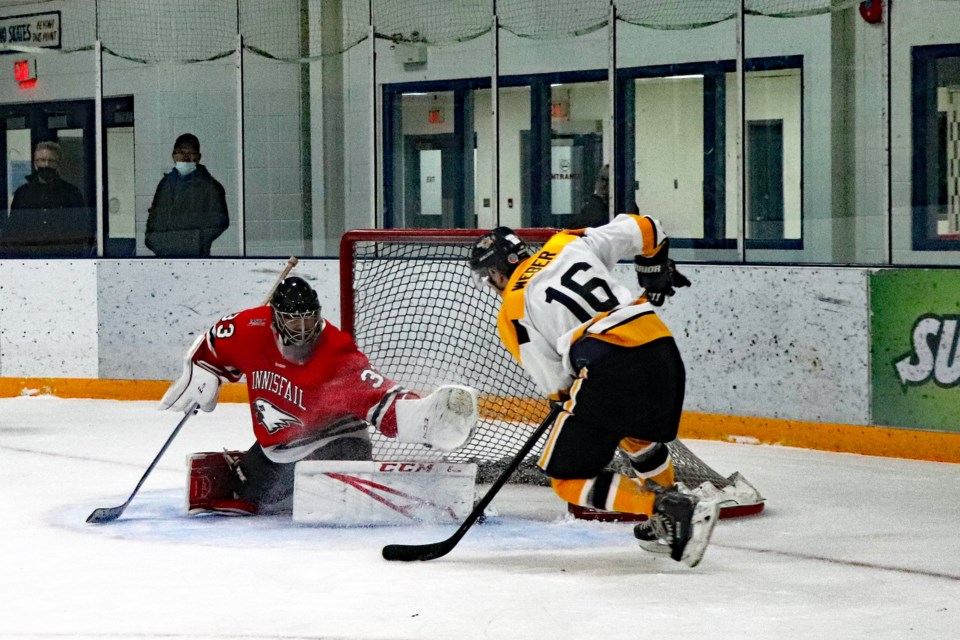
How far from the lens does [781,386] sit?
5992 millimetres

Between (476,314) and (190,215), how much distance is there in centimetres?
274

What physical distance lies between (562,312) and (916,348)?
241 cm

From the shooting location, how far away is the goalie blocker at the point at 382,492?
14.1 ft

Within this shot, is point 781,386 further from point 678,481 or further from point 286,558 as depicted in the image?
point 286,558

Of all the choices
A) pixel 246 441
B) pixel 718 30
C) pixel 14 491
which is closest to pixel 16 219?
pixel 246 441

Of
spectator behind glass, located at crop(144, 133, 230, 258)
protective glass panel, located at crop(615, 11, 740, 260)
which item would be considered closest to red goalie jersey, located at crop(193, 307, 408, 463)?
protective glass panel, located at crop(615, 11, 740, 260)

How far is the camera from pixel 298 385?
4.39 metres

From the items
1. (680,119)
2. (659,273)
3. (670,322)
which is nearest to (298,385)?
(659,273)

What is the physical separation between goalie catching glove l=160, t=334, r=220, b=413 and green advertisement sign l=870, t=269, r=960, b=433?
2.65 meters

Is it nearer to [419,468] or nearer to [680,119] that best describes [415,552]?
[419,468]

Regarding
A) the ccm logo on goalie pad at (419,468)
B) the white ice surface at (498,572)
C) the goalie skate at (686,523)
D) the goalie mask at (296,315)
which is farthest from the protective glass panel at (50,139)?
the goalie skate at (686,523)

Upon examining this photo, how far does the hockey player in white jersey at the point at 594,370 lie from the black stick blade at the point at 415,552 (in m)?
0.35

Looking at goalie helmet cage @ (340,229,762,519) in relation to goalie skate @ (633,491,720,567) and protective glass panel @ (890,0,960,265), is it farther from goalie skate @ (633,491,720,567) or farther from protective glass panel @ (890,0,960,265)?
protective glass panel @ (890,0,960,265)

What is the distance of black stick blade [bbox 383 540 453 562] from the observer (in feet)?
12.5
